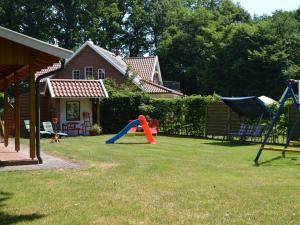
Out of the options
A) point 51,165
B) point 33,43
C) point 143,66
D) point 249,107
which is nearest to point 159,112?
point 249,107

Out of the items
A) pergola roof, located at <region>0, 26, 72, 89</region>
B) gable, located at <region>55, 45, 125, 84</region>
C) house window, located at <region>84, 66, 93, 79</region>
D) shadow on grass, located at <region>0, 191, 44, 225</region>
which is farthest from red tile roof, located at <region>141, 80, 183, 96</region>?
shadow on grass, located at <region>0, 191, 44, 225</region>

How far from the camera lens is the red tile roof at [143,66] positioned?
4159 cm

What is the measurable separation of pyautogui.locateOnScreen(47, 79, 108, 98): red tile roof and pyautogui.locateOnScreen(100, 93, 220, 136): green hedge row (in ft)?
3.09

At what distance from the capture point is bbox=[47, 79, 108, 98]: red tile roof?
25438mm

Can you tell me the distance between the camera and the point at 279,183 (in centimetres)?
881

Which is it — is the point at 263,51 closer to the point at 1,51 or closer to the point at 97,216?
the point at 1,51

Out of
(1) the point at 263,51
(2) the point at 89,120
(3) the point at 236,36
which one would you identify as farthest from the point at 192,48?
(2) the point at 89,120

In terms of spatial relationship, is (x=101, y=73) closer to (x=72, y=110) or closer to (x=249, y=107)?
(x=72, y=110)

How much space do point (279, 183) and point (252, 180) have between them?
55 centimetres

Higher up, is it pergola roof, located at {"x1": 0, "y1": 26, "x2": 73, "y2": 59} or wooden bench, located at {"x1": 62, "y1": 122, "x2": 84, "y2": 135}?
pergola roof, located at {"x1": 0, "y1": 26, "x2": 73, "y2": 59}

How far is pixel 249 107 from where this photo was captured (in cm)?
1911

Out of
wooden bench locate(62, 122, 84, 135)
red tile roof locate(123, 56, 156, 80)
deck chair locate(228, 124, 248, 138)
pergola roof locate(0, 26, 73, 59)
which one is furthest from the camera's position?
red tile roof locate(123, 56, 156, 80)

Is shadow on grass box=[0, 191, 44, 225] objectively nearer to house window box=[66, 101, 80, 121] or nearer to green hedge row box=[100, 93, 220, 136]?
green hedge row box=[100, 93, 220, 136]

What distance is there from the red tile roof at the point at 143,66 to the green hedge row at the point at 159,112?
14.0 metres
